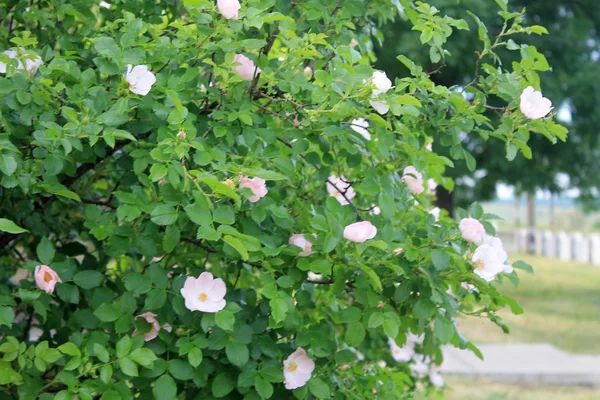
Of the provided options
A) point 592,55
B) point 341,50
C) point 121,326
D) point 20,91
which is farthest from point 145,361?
point 592,55

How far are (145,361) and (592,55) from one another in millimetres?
12914

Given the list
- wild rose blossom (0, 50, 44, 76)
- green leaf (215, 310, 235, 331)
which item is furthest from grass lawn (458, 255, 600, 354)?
wild rose blossom (0, 50, 44, 76)

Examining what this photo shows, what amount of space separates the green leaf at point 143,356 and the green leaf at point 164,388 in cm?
7

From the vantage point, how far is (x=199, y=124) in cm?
196

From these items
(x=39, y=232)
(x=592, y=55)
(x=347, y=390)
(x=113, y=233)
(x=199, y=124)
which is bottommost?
(x=592, y=55)

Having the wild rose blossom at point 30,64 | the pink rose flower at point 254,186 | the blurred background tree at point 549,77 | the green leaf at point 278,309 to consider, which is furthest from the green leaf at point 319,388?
the blurred background tree at point 549,77

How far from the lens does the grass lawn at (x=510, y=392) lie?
591 cm

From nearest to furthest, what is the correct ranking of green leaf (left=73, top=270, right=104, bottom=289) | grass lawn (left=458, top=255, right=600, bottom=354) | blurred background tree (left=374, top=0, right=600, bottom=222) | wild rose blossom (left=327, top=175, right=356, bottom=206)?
green leaf (left=73, top=270, right=104, bottom=289) → wild rose blossom (left=327, top=175, right=356, bottom=206) → grass lawn (left=458, top=255, right=600, bottom=354) → blurred background tree (left=374, top=0, right=600, bottom=222)

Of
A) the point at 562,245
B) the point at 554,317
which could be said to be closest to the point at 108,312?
the point at 554,317

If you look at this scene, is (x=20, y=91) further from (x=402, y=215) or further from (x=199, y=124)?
(x=402, y=215)

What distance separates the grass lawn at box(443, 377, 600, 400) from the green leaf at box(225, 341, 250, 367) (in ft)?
14.3

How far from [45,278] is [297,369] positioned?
0.61 metres

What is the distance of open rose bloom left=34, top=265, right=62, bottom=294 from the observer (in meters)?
1.81

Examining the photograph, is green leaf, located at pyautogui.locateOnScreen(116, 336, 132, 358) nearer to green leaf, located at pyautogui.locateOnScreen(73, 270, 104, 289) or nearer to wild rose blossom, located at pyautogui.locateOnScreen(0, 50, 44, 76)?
green leaf, located at pyautogui.locateOnScreen(73, 270, 104, 289)
